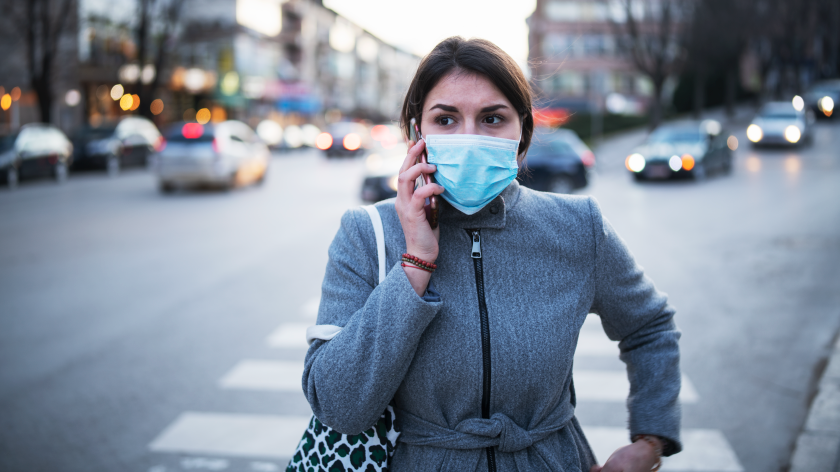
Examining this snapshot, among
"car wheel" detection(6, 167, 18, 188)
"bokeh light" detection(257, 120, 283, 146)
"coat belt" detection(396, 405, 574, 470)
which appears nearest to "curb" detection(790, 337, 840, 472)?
"coat belt" detection(396, 405, 574, 470)

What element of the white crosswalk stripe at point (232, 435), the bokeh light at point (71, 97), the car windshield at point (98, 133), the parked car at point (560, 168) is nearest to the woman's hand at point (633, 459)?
the white crosswalk stripe at point (232, 435)

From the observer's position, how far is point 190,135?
62.3 feet

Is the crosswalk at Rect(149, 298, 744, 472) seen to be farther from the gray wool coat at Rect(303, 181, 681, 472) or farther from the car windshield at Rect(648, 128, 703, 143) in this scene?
the car windshield at Rect(648, 128, 703, 143)

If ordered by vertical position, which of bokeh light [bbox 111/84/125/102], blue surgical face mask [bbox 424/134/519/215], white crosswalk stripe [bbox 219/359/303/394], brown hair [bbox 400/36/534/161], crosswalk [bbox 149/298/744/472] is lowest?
crosswalk [bbox 149/298/744/472]

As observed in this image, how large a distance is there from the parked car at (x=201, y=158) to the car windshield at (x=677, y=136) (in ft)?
40.8

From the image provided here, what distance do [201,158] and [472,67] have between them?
17728 mm

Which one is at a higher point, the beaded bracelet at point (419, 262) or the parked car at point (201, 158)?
the parked car at point (201, 158)

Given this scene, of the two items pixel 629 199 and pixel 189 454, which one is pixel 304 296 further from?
pixel 629 199

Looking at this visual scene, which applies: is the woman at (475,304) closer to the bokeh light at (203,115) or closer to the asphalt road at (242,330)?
the asphalt road at (242,330)

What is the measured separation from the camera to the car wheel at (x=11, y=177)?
775 inches

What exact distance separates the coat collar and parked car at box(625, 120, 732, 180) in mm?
19846

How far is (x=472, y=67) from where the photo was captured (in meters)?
1.79

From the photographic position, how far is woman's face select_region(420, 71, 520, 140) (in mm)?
1808

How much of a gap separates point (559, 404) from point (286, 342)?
5026mm
